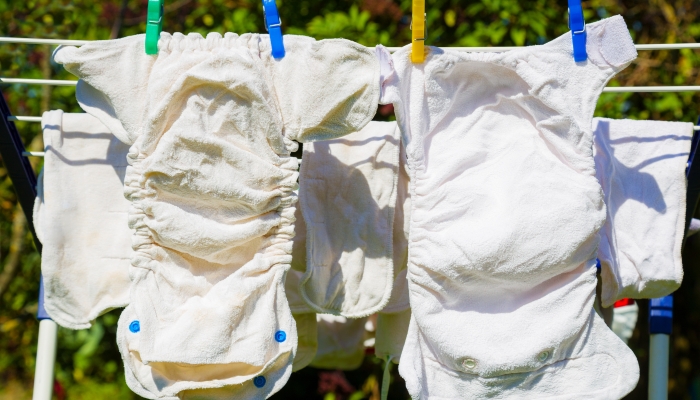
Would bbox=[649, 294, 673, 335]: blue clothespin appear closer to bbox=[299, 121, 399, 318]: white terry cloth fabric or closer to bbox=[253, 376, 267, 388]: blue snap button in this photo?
bbox=[299, 121, 399, 318]: white terry cloth fabric

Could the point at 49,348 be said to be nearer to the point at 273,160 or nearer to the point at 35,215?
the point at 35,215

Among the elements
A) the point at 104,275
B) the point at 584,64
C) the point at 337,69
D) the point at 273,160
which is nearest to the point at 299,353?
the point at 104,275

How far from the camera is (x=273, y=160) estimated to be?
104 centimetres

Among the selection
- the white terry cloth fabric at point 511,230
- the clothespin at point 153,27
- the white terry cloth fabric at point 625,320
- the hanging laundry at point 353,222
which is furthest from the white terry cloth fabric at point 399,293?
the white terry cloth fabric at point 625,320

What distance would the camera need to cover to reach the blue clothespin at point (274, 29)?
1.02 m

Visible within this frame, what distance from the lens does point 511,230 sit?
1007 mm

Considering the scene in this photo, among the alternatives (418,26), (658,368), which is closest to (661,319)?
(658,368)

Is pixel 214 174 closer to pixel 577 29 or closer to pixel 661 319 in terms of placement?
pixel 577 29

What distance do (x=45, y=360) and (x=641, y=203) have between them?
3.74 feet

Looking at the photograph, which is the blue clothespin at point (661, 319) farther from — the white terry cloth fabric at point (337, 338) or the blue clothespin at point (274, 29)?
the blue clothespin at point (274, 29)

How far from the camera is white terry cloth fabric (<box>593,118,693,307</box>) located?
119cm

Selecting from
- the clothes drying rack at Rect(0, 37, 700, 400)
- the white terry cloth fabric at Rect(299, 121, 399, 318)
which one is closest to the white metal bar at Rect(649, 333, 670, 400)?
the clothes drying rack at Rect(0, 37, 700, 400)

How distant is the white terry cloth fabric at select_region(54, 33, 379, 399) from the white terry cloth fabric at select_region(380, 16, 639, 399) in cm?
14

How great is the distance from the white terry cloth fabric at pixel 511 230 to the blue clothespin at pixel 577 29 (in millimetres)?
13
